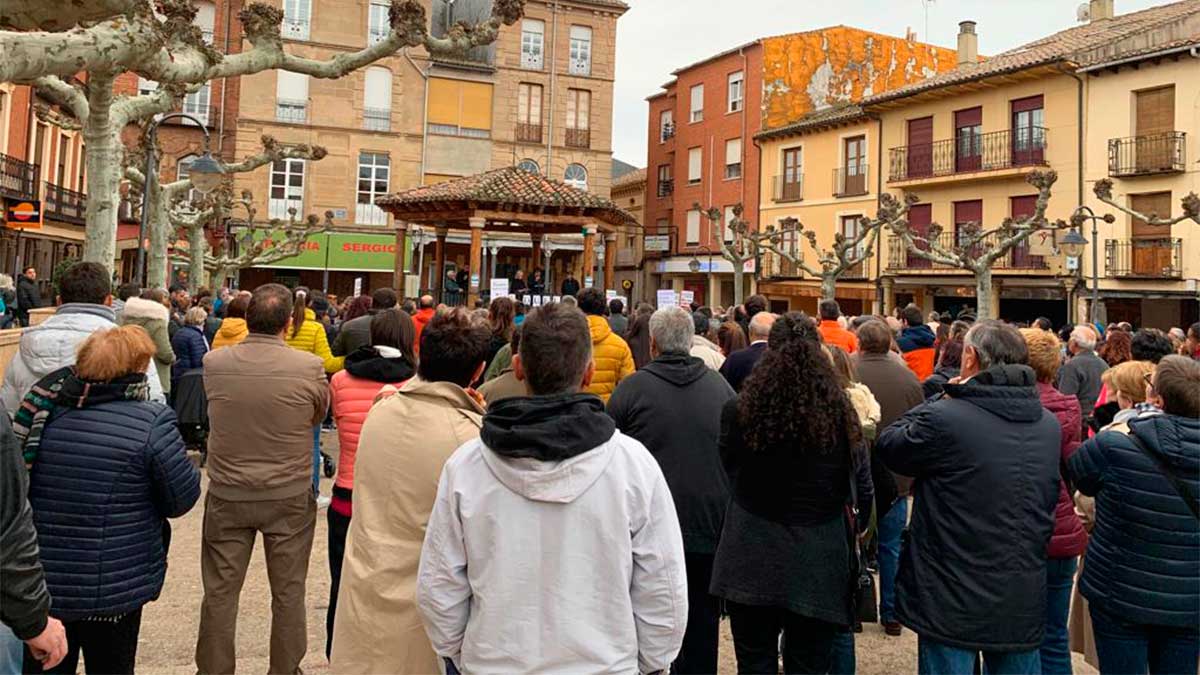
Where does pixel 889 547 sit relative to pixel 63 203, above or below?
below

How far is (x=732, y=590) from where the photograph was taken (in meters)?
3.12

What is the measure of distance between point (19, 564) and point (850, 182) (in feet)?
96.7

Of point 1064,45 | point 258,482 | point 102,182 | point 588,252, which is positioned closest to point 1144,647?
point 258,482

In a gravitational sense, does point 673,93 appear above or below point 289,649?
above

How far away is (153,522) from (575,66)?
33.5 meters

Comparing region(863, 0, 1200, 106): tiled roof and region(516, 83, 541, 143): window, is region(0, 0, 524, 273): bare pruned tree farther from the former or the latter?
region(516, 83, 541, 143): window

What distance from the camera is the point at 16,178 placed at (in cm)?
2448

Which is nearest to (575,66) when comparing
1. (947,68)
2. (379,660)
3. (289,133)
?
(289,133)

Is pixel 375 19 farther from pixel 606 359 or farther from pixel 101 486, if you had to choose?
pixel 101 486

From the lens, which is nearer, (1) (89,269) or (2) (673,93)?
(1) (89,269)

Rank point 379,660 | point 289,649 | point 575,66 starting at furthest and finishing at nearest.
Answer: point 575,66
point 289,649
point 379,660

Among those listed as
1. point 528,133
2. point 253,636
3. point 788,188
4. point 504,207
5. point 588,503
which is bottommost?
point 253,636

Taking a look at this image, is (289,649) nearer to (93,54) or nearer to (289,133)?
(93,54)

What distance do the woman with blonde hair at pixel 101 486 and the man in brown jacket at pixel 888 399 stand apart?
3.96 m
